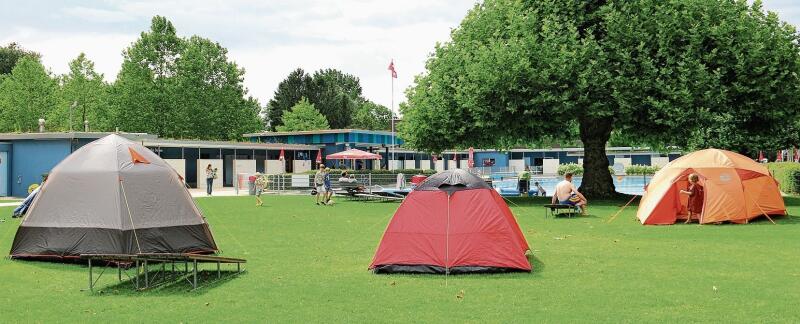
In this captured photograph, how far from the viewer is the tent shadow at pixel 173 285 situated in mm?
10383

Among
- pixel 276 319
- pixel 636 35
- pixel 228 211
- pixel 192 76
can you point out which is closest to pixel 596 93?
pixel 636 35

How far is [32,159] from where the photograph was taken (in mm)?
37188

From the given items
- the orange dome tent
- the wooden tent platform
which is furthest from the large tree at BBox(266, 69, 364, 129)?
the wooden tent platform

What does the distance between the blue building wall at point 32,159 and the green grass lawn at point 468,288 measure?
70.7ft

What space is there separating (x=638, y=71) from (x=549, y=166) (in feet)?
181

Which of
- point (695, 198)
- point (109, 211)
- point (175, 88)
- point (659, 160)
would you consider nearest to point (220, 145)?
point (175, 88)

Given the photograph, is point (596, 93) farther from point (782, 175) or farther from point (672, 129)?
point (782, 175)

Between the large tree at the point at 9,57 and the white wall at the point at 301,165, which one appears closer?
the white wall at the point at 301,165

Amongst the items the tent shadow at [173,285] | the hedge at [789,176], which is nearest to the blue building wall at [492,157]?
the hedge at [789,176]

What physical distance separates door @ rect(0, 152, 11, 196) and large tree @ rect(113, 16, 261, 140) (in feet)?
84.0

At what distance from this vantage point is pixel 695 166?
811 inches

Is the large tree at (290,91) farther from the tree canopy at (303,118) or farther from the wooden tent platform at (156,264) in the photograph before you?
the wooden tent platform at (156,264)

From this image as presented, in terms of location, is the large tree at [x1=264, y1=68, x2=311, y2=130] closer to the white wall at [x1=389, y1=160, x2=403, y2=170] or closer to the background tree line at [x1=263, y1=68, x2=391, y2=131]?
the background tree line at [x1=263, y1=68, x2=391, y2=131]

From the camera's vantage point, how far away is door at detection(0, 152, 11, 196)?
37.5m
